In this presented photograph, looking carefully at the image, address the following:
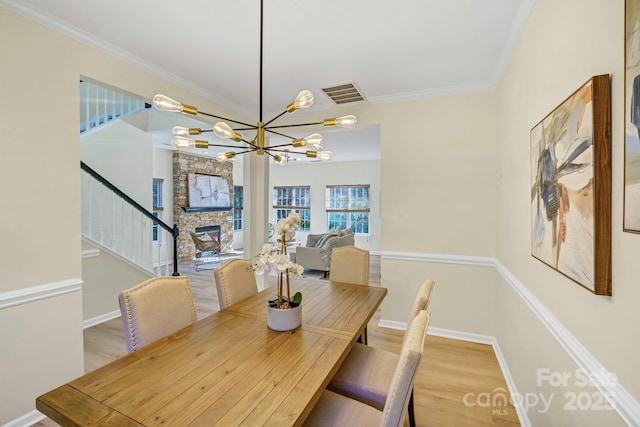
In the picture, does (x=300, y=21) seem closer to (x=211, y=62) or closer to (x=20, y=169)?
(x=211, y=62)

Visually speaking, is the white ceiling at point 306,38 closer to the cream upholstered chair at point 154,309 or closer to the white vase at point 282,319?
the cream upholstered chair at point 154,309

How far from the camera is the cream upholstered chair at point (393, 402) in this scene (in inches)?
37.4

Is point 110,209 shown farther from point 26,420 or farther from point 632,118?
point 632,118

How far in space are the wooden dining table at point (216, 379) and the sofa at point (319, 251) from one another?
405 centimetres

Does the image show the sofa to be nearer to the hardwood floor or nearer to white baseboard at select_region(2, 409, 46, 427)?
the hardwood floor

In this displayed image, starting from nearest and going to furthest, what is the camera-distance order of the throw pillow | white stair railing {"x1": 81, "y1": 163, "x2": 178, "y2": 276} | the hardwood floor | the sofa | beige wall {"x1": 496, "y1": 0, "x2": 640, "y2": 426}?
beige wall {"x1": 496, "y1": 0, "x2": 640, "y2": 426} → the hardwood floor → white stair railing {"x1": 81, "y1": 163, "x2": 178, "y2": 276} → the sofa → the throw pillow

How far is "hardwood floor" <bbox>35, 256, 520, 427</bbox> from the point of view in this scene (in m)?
1.96

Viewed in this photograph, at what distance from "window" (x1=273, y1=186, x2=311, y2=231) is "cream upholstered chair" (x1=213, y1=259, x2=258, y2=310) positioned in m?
6.72

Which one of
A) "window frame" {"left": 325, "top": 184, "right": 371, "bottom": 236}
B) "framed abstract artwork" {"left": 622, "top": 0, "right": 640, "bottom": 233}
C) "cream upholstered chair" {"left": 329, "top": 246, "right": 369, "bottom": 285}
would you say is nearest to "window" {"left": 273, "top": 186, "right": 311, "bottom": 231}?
"window frame" {"left": 325, "top": 184, "right": 371, "bottom": 236}

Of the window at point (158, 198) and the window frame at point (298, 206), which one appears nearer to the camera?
the window at point (158, 198)

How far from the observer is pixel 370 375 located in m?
1.60

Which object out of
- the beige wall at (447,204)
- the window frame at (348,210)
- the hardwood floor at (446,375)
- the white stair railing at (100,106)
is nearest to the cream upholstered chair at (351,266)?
the hardwood floor at (446,375)

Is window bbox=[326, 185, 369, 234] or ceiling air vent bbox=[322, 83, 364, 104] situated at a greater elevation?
ceiling air vent bbox=[322, 83, 364, 104]

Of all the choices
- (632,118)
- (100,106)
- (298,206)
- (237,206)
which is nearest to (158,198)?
(237,206)
